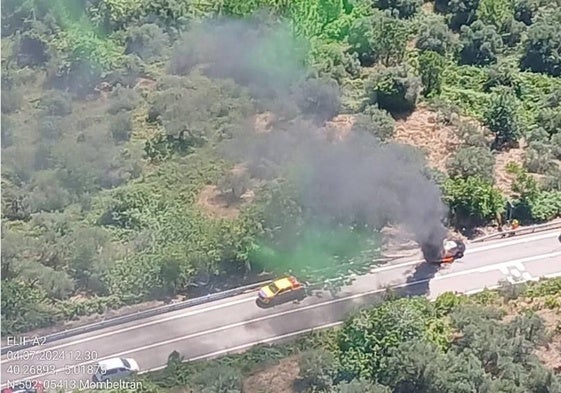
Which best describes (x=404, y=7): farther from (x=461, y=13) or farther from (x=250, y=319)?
(x=250, y=319)

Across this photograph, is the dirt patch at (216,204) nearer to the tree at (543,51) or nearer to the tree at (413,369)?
the tree at (413,369)

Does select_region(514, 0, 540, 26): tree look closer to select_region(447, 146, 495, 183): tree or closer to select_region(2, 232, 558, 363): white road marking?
select_region(447, 146, 495, 183): tree

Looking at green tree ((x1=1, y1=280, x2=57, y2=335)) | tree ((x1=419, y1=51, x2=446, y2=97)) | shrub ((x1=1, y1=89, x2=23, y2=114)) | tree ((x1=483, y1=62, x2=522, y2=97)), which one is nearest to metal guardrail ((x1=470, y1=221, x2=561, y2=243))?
tree ((x1=419, y1=51, x2=446, y2=97))

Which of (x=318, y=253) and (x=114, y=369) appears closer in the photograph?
(x=114, y=369)

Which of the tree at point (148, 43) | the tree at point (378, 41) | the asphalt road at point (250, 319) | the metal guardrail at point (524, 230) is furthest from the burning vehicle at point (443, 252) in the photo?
the tree at point (148, 43)

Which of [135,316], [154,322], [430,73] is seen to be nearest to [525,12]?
[430,73]

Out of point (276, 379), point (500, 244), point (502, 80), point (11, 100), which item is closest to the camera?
point (276, 379)

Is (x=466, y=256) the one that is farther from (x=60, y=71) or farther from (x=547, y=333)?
(x=60, y=71)
